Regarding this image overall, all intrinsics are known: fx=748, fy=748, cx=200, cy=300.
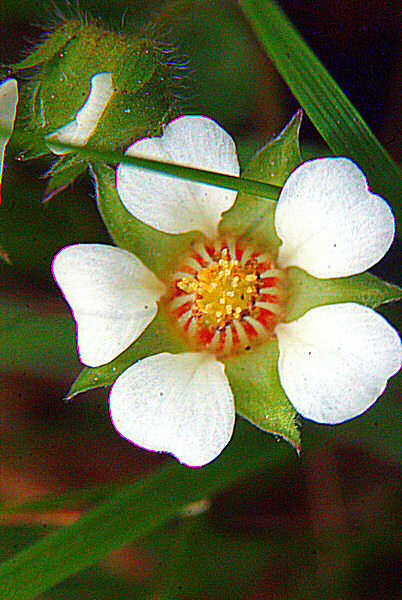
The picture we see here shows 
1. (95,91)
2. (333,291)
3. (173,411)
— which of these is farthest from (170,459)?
(95,91)

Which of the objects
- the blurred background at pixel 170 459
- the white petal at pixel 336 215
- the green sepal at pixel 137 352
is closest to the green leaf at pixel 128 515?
the blurred background at pixel 170 459

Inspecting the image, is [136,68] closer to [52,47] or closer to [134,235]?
[52,47]

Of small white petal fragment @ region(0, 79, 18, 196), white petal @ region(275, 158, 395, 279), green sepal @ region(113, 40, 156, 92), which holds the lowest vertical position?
white petal @ region(275, 158, 395, 279)

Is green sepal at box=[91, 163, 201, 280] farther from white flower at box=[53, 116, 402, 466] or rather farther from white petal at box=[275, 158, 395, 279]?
white petal at box=[275, 158, 395, 279]

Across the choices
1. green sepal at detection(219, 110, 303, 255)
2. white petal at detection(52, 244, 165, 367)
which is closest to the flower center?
green sepal at detection(219, 110, 303, 255)

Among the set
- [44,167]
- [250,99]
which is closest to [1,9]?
[44,167]

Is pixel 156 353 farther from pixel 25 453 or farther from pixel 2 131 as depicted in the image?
pixel 25 453
